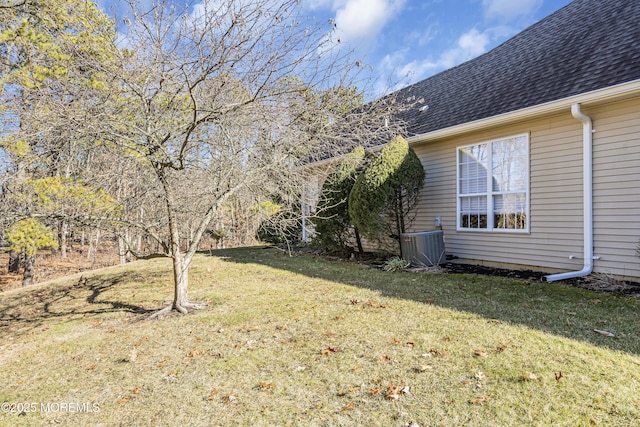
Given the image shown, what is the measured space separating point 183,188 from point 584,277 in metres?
6.33

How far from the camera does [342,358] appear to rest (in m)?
3.28

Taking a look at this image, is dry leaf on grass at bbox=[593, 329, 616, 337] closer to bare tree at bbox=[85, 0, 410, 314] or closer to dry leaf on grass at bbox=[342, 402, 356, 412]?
dry leaf on grass at bbox=[342, 402, 356, 412]

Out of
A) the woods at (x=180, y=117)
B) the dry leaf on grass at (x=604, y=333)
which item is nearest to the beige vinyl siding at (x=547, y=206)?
the dry leaf on grass at (x=604, y=333)

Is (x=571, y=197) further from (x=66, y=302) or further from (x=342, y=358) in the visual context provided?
(x=66, y=302)

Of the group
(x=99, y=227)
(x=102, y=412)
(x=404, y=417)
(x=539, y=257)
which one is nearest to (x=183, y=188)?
(x=99, y=227)

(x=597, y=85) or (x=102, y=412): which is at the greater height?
(x=597, y=85)

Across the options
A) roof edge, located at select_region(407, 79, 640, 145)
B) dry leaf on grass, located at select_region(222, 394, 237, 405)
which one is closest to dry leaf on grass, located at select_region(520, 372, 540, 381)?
dry leaf on grass, located at select_region(222, 394, 237, 405)

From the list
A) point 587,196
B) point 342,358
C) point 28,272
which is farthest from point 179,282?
point 28,272

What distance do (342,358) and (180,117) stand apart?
3587 millimetres

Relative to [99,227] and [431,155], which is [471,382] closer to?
[99,227]

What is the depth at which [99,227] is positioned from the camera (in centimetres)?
457

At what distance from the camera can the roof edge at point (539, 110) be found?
520 centimetres

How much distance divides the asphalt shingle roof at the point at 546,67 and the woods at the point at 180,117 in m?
3.26
